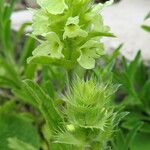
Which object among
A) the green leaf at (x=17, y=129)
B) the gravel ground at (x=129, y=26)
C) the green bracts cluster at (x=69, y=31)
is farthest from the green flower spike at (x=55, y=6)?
the gravel ground at (x=129, y=26)

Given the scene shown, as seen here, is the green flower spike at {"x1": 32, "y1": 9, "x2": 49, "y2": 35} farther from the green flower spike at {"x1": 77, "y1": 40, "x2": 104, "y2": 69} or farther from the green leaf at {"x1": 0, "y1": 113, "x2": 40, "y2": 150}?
the green leaf at {"x1": 0, "y1": 113, "x2": 40, "y2": 150}

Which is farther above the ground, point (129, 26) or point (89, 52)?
point (89, 52)

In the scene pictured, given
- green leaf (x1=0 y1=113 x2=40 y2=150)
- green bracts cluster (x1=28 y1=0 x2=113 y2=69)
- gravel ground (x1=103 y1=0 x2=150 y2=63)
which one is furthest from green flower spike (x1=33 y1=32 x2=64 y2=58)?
gravel ground (x1=103 y1=0 x2=150 y2=63)

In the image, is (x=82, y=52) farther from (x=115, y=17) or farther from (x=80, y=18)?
(x=115, y=17)

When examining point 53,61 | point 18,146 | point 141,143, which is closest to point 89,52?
point 53,61

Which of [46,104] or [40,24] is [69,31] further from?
[46,104]
